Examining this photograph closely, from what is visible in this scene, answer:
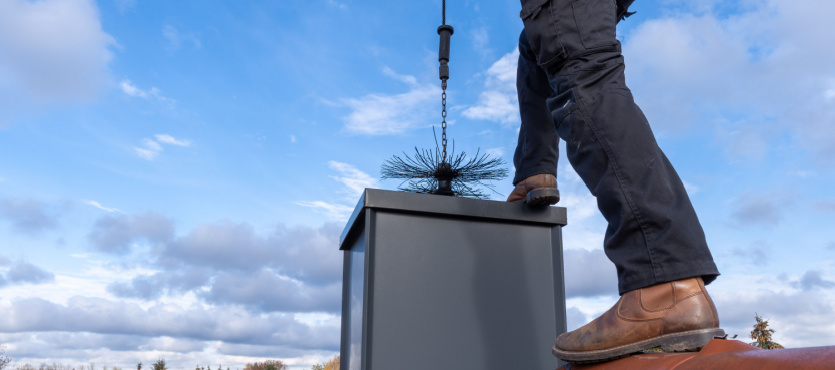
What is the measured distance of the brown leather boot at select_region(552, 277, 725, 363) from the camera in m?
1.00

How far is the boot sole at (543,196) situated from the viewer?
171 centimetres

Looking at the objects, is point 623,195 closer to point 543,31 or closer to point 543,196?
point 543,31

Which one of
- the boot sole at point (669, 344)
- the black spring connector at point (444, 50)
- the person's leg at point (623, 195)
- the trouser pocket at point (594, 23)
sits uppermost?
the black spring connector at point (444, 50)

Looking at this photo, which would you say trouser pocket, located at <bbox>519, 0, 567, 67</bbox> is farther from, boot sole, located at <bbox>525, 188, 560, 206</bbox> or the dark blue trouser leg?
boot sole, located at <bbox>525, 188, 560, 206</bbox>

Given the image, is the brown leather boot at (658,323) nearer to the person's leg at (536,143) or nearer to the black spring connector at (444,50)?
the person's leg at (536,143)

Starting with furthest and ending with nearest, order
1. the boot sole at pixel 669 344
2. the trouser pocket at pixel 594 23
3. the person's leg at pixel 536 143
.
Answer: the person's leg at pixel 536 143 → the trouser pocket at pixel 594 23 → the boot sole at pixel 669 344

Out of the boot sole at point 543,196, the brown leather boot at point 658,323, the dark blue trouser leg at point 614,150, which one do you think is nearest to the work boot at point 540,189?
the boot sole at point 543,196

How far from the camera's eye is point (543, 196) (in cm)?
171

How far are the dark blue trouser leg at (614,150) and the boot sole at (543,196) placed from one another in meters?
0.50

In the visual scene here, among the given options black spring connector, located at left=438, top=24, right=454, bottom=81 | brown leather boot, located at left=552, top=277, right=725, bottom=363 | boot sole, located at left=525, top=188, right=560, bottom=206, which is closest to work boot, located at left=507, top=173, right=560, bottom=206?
boot sole, located at left=525, top=188, right=560, bottom=206

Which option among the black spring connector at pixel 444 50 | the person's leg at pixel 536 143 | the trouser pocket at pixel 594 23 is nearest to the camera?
the trouser pocket at pixel 594 23

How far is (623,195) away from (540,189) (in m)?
0.64

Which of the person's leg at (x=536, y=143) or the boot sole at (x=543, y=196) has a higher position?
the person's leg at (x=536, y=143)

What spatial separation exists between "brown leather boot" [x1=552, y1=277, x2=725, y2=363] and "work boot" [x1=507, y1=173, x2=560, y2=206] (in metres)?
0.65
